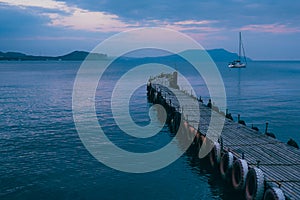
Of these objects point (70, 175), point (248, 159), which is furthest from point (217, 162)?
point (70, 175)

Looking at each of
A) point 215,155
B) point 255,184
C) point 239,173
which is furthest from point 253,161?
point 215,155

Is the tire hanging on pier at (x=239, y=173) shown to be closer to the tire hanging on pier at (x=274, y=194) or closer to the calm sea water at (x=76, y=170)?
the calm sea water at (x=76, y=170)

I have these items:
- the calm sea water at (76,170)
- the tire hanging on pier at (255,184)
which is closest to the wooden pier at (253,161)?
the tire hanging on pier at (255,184)

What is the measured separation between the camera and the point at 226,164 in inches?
874

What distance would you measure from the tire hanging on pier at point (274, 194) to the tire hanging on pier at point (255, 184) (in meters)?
0.79

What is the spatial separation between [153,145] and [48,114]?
2262cm

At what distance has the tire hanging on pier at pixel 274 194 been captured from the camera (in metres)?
15.0

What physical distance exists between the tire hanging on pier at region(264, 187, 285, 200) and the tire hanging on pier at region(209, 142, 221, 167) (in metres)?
7.95

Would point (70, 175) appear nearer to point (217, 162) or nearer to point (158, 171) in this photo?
point (158, 171)

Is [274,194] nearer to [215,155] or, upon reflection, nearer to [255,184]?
[255,184]

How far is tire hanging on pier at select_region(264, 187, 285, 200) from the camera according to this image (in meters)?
15.0

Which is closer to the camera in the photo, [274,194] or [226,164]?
[274,194]

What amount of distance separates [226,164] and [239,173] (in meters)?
1.94

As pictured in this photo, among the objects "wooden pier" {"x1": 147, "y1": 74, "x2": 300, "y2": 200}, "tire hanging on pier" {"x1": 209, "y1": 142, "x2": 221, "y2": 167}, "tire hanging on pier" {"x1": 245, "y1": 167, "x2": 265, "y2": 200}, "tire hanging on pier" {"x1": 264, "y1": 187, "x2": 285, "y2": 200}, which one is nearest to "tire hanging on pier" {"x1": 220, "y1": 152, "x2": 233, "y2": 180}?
"wooden pier" {"x1": 147, "y1": 74, "x2": 300, "y2": 200}
